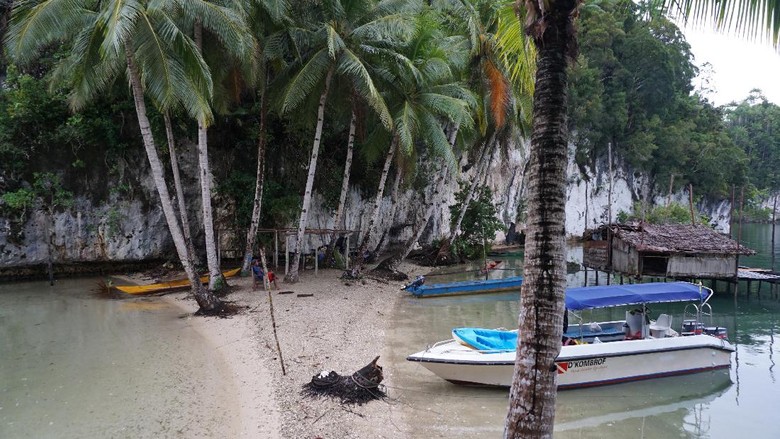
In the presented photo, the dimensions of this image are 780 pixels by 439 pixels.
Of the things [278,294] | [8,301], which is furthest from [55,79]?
[278,294]

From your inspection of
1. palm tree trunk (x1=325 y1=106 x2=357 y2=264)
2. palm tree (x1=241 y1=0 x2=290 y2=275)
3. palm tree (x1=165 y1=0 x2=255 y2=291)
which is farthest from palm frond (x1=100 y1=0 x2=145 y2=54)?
palm tree trunk (x1=325 y1=106 x2=357 y2=264)

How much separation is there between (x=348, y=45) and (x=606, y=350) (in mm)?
12213

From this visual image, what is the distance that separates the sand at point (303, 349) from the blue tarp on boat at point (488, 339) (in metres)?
2.01

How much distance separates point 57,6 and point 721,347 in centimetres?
1771

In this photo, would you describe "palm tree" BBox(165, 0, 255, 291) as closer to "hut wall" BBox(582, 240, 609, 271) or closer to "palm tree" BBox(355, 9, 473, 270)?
"palm tree" BBox(355, 9, 473, 270)

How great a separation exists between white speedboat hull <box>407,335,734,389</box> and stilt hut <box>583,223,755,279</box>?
323 inches

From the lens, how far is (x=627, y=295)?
35.5 feet

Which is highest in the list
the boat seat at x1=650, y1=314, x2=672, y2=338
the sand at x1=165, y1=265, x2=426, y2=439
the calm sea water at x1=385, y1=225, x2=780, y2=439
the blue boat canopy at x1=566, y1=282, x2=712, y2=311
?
the blue boat canopy at x1=566, y1=282, x2=712, y2=311

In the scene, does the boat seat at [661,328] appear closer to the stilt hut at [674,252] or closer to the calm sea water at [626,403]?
the calm sea water at [626,403]

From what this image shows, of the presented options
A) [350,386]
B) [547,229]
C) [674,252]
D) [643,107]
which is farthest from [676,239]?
[643,107]

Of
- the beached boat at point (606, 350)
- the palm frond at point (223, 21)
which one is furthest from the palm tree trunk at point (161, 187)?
the beached boat at point (606, 350)

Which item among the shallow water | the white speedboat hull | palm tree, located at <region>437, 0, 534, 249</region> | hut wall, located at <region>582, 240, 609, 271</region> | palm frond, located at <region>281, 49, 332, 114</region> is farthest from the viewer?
hut wall, located at <region>582, 240, 609, 271</region>

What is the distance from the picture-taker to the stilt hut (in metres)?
18.8

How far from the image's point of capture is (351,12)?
50.8 ft
